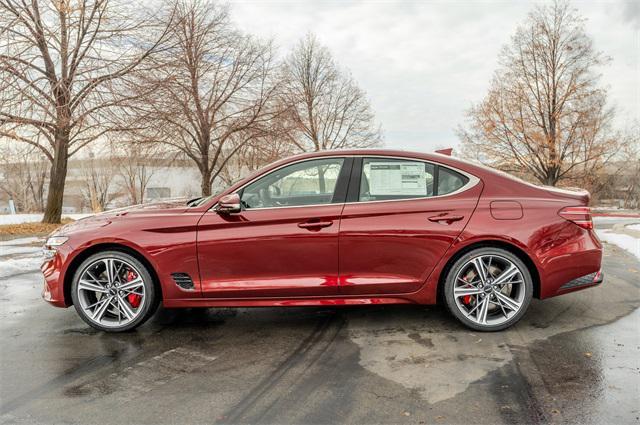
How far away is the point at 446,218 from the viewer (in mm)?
4004

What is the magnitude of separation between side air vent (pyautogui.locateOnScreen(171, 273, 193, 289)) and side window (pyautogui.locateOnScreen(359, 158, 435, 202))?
1.69 meters

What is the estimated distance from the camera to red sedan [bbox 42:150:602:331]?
3998 millimetres

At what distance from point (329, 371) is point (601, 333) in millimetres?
2437

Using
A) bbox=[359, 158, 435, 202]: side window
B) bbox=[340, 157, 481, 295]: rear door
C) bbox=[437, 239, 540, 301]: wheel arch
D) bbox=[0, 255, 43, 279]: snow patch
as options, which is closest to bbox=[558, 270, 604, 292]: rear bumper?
bbox=[437, 239, 540, 301]: wheel arch

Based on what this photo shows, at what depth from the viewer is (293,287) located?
403 cm

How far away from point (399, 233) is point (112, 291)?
2644 mm

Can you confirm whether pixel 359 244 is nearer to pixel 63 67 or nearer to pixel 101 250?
pixel 101 250

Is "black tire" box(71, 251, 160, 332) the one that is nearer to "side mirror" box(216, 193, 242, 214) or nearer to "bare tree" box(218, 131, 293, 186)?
"side mirror" box(216, 193, 242, 214)

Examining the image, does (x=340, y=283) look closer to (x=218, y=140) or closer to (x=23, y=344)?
(x=23, y=344)

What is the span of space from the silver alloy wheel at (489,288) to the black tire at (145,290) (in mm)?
2706

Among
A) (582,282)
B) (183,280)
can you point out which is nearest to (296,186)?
(183,280)

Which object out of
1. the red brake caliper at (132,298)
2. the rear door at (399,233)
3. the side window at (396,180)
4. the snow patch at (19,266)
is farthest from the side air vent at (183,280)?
the snow patch at (19,266)

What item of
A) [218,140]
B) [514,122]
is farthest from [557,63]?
[218,140]

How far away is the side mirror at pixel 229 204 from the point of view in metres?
3.99
